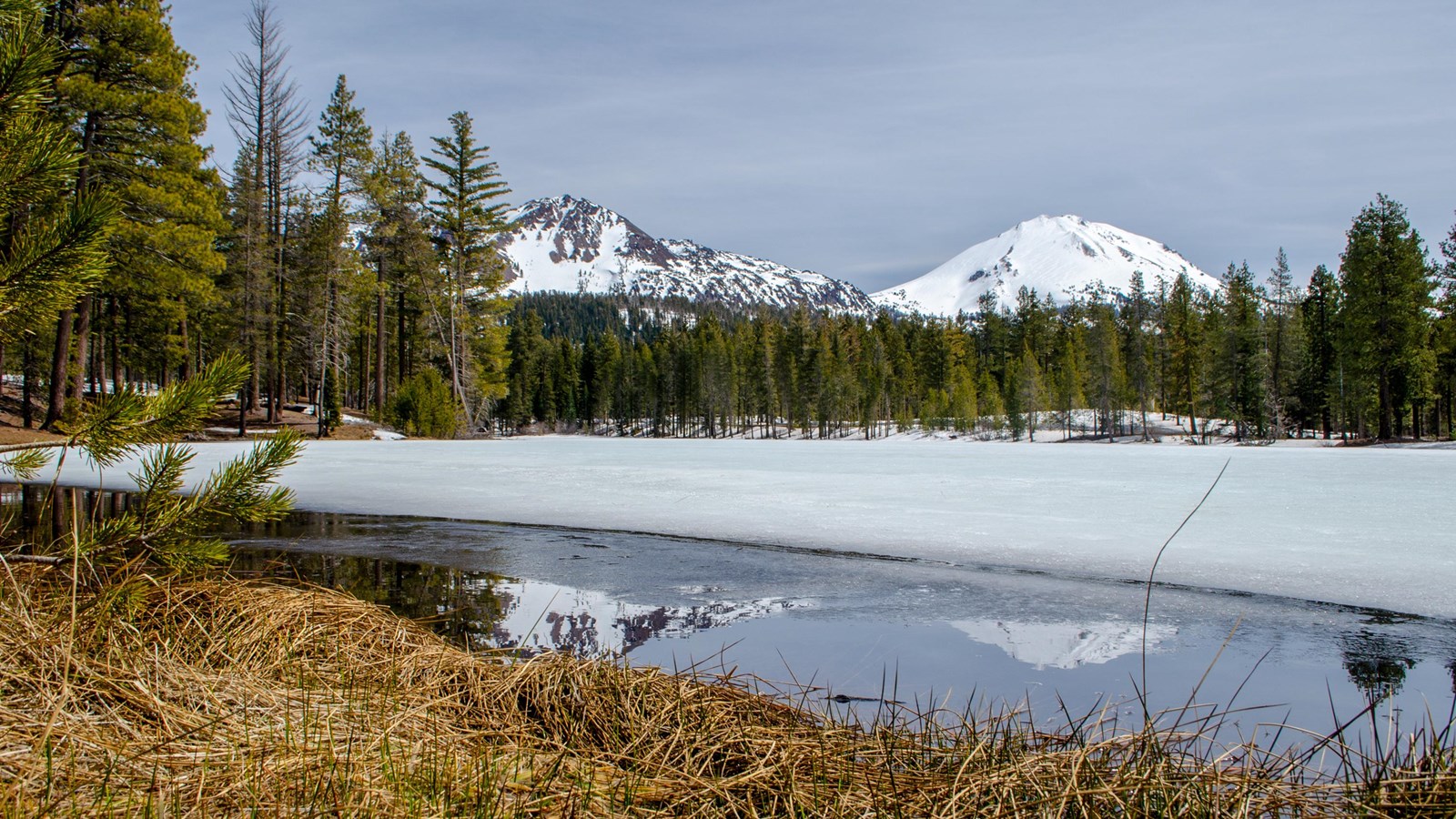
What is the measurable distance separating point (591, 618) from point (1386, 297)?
41.7m

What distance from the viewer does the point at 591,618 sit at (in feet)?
11.7

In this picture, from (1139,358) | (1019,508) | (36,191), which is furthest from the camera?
(1139,358)

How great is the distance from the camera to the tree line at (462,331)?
14.8 m

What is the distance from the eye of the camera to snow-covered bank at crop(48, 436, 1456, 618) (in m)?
4.62

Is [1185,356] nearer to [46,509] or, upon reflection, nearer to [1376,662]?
[1376,662]

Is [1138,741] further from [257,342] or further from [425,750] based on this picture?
[257,342]

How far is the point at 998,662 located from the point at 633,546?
11.0 ft

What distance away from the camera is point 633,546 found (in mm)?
5688

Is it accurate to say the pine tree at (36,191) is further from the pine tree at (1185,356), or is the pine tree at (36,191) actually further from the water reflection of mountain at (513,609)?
the pine tree at (1185,356)

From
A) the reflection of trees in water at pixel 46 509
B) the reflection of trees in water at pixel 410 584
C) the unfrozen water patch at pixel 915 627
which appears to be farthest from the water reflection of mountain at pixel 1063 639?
the reflection of trees in water at pixel 46 509

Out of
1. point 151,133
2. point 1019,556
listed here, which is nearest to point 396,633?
point 1019,556

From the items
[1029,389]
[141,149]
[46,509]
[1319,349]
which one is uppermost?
[141,149]

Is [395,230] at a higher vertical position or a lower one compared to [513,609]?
higher

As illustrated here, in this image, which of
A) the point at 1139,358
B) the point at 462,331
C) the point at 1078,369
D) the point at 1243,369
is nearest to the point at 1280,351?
the point at 1243,369
